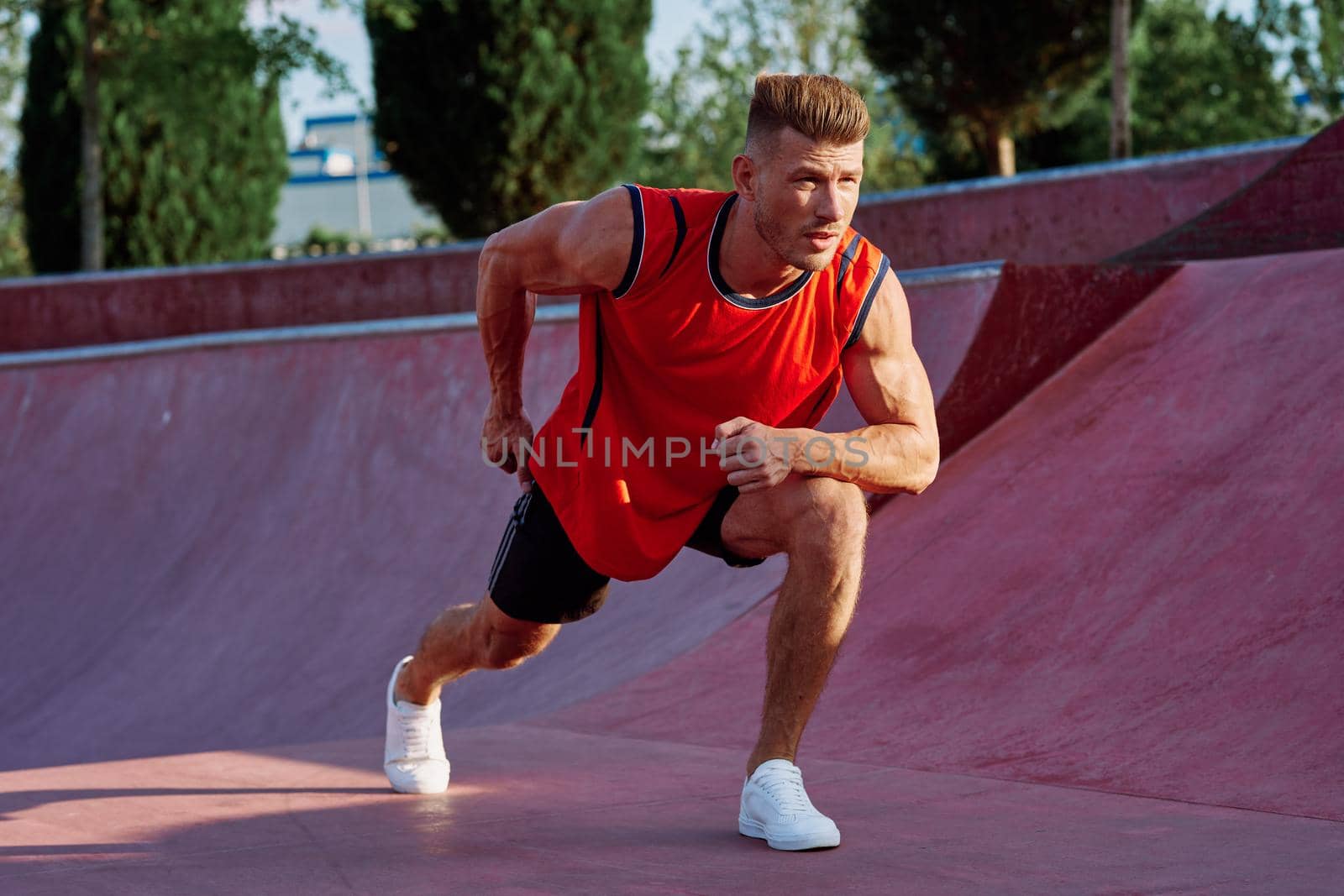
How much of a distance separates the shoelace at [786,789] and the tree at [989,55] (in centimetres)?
1766

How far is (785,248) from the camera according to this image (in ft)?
11.4

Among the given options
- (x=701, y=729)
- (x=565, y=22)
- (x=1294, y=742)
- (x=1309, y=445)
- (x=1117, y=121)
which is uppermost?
(x=565, y=22)

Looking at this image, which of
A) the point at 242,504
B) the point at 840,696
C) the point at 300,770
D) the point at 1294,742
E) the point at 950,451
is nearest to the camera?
the point at 1294,742

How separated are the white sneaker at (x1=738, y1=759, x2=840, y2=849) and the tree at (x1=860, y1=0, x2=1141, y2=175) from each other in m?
17.7

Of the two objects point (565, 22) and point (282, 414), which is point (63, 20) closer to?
point (565, 22)

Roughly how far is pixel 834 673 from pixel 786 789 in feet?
6.41

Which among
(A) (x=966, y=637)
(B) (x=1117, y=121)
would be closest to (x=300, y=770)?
(A) (x=966, y=637)

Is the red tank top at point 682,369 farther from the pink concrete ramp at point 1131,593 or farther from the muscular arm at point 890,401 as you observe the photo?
the pink concrete ramp at point 1131,593

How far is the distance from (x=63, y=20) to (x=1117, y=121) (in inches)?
574

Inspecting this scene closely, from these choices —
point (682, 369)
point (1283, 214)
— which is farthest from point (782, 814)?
point (1283, 214)

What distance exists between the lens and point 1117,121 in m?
17.6

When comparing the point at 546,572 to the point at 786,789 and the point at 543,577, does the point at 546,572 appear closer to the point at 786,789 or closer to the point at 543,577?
the point at 543,577

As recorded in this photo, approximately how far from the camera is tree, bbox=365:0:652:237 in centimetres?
2038

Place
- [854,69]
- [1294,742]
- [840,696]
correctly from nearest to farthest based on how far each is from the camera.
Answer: [1294,742], [840,696], [854,69]
